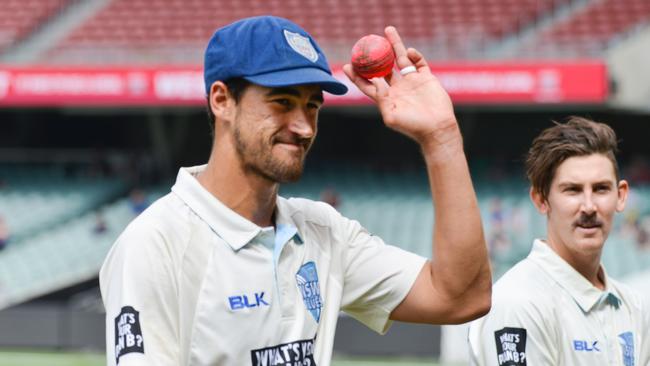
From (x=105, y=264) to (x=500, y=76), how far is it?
624 inches

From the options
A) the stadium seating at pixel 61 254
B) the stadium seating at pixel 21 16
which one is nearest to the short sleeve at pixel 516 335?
the stadium seating at pixel 61 254

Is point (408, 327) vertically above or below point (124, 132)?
below

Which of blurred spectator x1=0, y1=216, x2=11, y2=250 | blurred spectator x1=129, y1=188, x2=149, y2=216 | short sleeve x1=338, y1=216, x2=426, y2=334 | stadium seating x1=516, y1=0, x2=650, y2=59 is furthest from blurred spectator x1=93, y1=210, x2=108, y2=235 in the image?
short sleeve x1=338, y1=216, x2=426, y2=334

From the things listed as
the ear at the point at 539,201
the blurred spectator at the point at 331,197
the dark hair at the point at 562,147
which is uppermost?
the blurred spectator at the point at 331,197

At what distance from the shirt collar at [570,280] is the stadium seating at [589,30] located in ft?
48.1

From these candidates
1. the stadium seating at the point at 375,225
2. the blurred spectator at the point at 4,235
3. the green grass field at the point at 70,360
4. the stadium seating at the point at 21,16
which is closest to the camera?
the green grass field at the point at 70,360

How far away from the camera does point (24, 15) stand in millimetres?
21609

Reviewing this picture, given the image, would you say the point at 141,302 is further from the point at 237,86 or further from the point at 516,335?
the point at 516,335

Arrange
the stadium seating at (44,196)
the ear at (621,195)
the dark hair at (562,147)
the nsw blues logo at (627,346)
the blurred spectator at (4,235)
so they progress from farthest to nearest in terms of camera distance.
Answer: the stadium seating at (44,196), the blurred spectator at (4,235), the ear at (621,195), the dark hair at (562,147), the nsw blues logo at (627,346)

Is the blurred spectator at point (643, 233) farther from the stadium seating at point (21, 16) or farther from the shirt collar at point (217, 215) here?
the shirt collar at point (217, 215)

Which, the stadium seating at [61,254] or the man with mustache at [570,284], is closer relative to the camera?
the man with mustache at [570,284]

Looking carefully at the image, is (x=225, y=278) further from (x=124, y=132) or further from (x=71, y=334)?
(x=124, y=132)

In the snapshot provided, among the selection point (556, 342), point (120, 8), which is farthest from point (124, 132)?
point (556, 342)

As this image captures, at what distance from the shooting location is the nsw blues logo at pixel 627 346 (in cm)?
416
